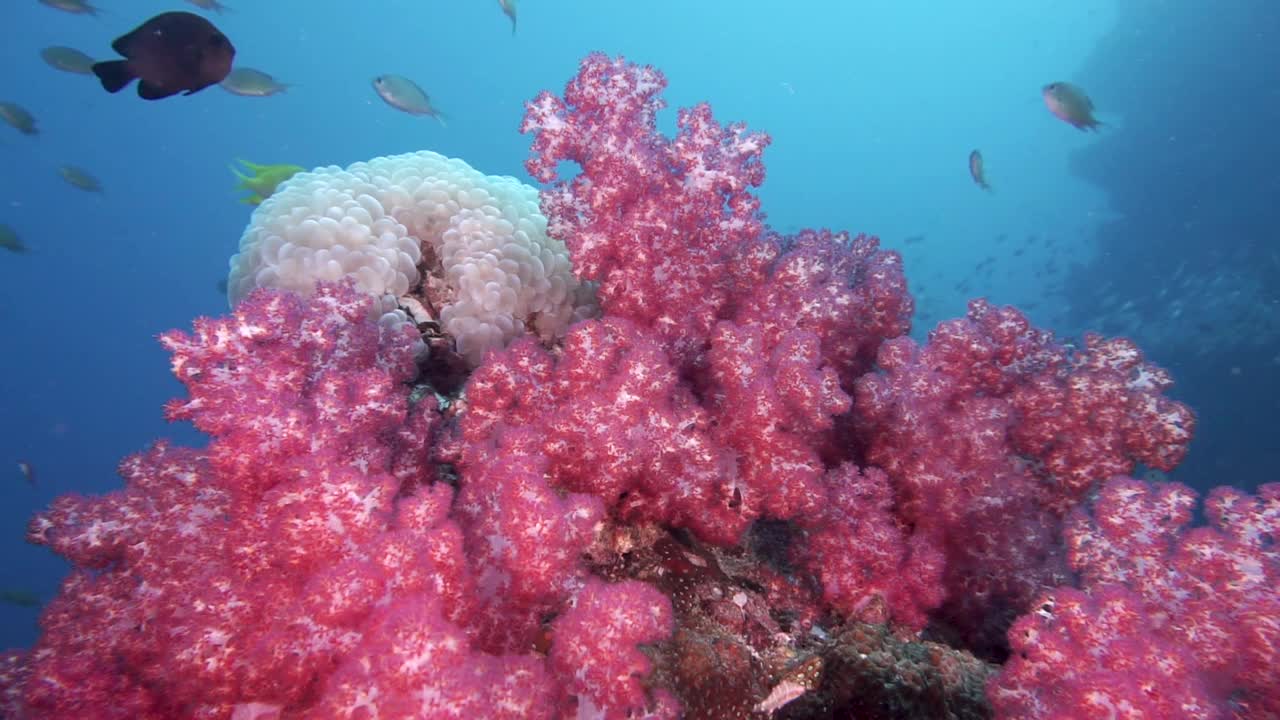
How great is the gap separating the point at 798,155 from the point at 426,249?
142261mm

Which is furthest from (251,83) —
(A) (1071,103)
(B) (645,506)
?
(A) (1071,103)

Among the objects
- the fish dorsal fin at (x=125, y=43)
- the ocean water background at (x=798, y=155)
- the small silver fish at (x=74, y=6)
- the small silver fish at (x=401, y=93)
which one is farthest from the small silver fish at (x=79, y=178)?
the ocean water background at (x=798, y=155)

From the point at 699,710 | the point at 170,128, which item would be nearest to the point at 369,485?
the point at 699,710

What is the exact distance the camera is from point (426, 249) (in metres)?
4.86

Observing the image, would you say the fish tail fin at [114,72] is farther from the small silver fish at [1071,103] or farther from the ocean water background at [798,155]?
the ocean water background at [798,155]

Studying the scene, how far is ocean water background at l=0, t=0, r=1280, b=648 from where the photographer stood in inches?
1129

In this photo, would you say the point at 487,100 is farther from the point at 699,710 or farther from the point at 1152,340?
the point at 699,710

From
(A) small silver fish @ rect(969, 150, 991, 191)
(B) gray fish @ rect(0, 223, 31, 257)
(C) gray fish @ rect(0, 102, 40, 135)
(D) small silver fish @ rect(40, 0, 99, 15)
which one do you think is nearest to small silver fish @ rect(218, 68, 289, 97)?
(D) small silver fish @ rect(40, 0, 99, 15)

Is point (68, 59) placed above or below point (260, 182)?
above

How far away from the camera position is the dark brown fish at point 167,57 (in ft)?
13.0

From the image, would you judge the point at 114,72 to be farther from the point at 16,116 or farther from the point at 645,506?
the point at 16,116

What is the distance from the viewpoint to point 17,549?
1725 inches

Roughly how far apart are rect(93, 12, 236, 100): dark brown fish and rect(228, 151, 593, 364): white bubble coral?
0.93 meters

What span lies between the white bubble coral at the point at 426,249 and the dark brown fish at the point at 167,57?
3.06ft
